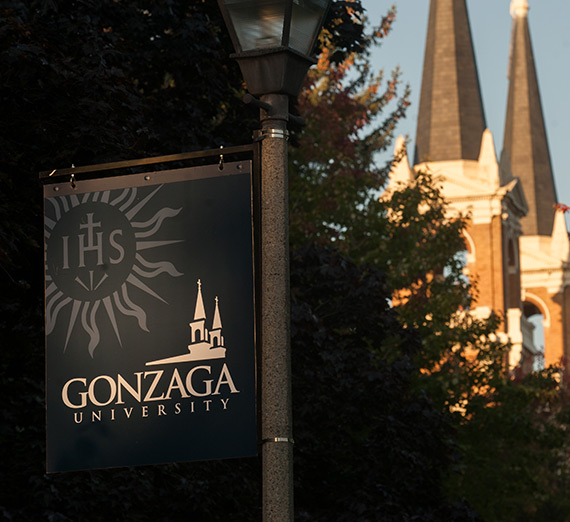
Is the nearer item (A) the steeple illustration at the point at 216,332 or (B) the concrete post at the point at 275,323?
(B) the concrete post at the point at 275,323

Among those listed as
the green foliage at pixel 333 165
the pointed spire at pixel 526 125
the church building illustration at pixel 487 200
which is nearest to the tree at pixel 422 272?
the green foliage at pixel 333 165

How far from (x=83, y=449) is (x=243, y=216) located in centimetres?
166

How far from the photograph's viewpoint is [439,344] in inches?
1121

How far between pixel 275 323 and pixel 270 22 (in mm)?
1726

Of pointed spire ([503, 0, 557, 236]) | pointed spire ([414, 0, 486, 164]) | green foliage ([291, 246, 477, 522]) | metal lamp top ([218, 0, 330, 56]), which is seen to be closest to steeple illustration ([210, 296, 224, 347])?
metal lamp top ([218, 0, 330, 56])

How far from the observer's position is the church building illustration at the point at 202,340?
762cm

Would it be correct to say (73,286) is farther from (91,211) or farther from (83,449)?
(83,449)

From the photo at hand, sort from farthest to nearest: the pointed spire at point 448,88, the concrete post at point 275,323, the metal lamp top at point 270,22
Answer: the pointed spire at point 448,88
the metal lamp top at point 270,22
the concrete post at point 275,323

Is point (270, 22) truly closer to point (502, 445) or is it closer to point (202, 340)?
point (202, 340)

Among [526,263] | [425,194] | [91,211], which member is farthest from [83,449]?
[526,263]

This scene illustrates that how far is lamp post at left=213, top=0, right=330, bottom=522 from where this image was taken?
741 centimetres

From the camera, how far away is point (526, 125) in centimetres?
9369

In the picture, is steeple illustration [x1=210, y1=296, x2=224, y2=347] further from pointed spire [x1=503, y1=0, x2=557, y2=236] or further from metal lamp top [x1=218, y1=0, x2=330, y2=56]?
pointed spire [x1=503, y1=0, x2=557, y2=236]

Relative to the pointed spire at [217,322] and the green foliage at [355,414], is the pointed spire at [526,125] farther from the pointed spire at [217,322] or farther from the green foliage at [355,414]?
the pointed spire at [217,322]
